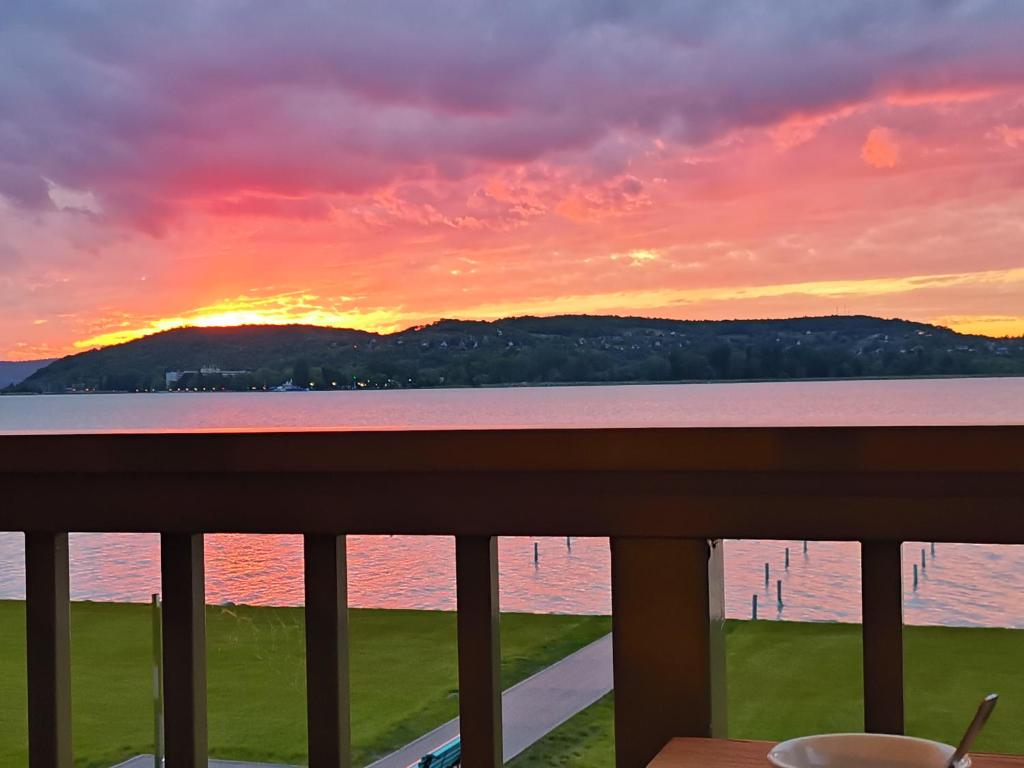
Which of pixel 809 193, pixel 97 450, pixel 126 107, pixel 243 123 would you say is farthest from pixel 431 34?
pixel 97 450

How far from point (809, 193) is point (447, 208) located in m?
12.5

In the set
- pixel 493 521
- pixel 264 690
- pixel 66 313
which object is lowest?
pixel 264 690

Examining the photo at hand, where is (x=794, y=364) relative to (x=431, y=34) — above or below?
below

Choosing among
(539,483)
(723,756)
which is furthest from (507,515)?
(723,756)

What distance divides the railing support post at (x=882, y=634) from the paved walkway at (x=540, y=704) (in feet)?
66.5

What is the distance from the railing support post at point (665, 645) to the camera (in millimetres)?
1041

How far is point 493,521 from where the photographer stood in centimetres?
108

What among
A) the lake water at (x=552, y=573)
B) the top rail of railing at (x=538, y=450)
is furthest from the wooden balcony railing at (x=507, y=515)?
the lake water at (x=552, y=573)

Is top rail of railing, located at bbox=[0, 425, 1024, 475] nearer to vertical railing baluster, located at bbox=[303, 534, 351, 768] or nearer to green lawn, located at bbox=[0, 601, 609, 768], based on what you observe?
vertical railing baluster, located at bbox=[303, 534, 351, 768]

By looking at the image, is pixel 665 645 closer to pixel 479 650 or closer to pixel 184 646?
pixel 479 650

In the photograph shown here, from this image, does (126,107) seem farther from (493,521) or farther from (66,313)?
(493,521)

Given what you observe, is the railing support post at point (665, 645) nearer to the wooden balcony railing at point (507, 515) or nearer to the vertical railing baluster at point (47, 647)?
the wooden balcony railing at point (507, 515)

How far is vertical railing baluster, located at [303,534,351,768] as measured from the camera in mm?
1111

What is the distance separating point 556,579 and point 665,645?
39.1 metres
